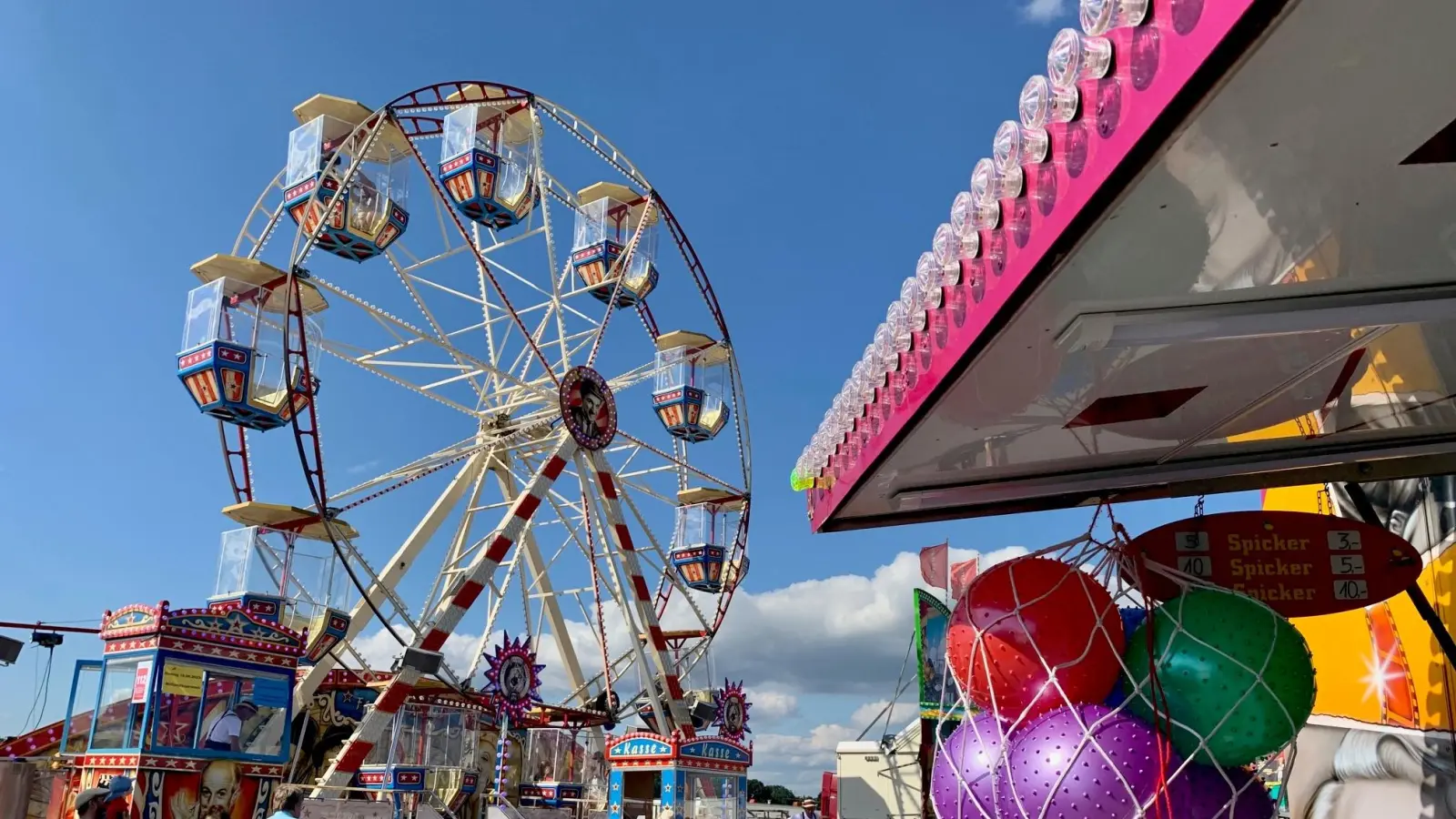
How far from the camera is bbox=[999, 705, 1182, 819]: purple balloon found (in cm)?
382

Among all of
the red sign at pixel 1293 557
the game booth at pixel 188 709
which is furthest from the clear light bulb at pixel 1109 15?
the game booth at pixel 188 709

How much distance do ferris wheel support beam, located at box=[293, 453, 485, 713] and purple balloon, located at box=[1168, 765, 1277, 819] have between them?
13151mm

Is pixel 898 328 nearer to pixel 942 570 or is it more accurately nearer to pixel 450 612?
pixel 942 570

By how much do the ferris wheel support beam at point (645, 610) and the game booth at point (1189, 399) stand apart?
14044 millimetres

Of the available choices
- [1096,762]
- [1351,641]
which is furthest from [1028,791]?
[1351,641]

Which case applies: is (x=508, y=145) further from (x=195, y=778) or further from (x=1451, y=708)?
(x=1451, y=708)

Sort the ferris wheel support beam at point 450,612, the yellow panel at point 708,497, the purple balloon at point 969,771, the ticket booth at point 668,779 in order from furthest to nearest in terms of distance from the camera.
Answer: the yellow panel at point 708,497, the ticket booth at point 668,779, the ferris wheel support beam at point 450,612, the purple balloon at point 969,771

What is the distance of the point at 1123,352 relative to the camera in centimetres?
395

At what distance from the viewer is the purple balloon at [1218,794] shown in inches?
153

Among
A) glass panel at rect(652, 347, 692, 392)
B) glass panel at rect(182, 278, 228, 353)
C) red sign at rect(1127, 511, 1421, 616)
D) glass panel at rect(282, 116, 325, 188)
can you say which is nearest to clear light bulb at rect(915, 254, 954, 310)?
red sign at rect(1127, 511, 1421, 616)

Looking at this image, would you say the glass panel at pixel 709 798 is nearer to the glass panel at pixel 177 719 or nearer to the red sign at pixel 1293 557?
the glass panel at pixel 177 719

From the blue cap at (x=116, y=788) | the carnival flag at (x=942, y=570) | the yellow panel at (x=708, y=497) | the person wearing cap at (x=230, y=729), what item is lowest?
the blue cap at (x=116, y=788)

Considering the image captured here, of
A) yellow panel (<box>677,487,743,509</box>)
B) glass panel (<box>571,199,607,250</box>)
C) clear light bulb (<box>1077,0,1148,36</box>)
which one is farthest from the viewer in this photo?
yellow panel (<box>677,487,743,509</box>)

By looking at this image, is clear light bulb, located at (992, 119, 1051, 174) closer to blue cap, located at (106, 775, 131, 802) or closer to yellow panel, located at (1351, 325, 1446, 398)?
yellow panel, located at (1351, 325, 1446, 398)
